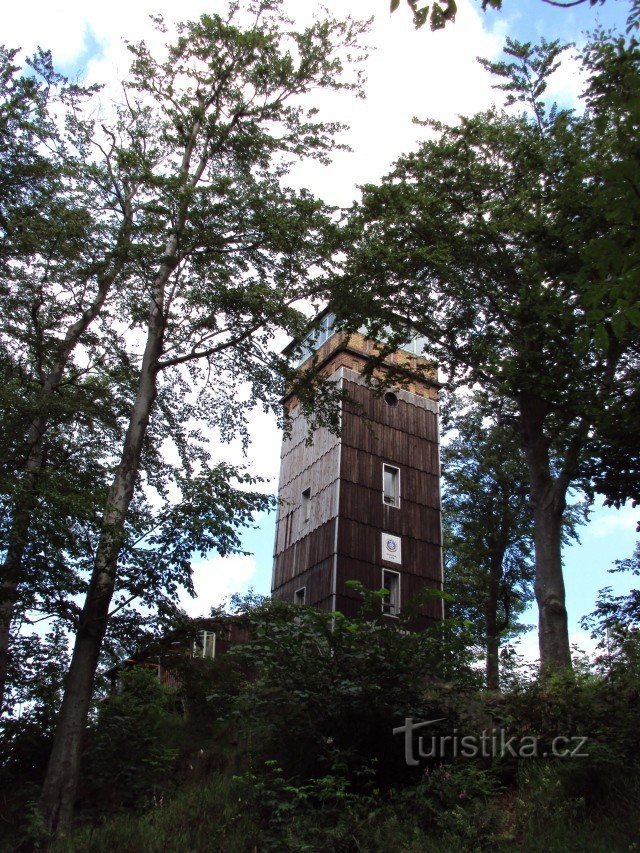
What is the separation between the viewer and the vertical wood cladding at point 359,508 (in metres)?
24.5

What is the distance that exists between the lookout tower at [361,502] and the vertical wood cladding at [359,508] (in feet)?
0.13

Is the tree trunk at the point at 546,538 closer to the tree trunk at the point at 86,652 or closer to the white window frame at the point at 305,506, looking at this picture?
the tree trunk at the point at 86,652

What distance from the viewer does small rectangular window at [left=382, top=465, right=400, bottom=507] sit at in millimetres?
26375

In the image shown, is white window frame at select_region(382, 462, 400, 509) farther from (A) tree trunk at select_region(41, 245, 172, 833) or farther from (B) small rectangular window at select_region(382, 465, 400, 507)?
(A) tree trunk at select_region(41, 245, 172, 833)

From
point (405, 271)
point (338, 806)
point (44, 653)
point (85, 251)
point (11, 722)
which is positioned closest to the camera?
point (338, 806)

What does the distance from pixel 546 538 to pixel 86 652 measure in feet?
29.0

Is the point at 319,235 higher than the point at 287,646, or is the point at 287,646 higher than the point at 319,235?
the point at 319,235

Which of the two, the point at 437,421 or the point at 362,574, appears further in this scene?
the point at 437,421

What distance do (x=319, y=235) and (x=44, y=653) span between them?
29.1ft

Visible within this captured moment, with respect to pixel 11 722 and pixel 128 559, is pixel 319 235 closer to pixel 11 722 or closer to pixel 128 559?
pixel 128 559

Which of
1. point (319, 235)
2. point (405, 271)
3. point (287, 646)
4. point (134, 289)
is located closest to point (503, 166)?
point (405, 271)

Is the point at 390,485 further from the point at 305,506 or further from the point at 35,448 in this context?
the point at 35,448

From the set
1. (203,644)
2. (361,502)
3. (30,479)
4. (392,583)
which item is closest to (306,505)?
(361,502)

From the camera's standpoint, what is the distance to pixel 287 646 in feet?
30.7
